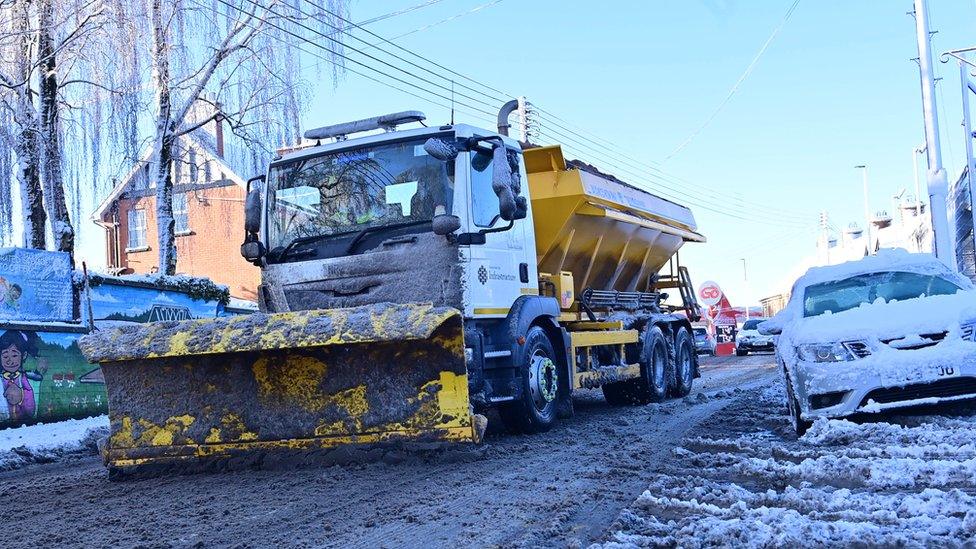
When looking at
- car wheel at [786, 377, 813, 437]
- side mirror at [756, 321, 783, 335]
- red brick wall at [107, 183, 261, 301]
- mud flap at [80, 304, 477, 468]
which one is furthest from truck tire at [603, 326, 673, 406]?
red brick wall at [107, 183, 261, 301]

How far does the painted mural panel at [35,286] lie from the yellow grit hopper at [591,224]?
722cm

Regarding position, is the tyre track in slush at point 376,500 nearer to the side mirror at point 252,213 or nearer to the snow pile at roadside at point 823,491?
the snow pile at roadside at point 823,491

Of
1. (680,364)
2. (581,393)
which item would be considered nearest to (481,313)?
(680,364)

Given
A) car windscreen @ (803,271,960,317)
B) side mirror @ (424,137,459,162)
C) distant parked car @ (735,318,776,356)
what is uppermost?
side mirror @ (424,137,459,162)

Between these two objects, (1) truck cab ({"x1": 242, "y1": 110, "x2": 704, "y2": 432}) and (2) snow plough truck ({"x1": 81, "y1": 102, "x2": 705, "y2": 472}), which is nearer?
(2) snow plough truck ({"x1": 81, "y1": 102, "x2": 705, "y2": 472})

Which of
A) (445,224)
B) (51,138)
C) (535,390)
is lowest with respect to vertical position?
(535,390)

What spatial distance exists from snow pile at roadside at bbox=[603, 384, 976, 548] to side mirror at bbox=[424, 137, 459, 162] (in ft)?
10.4

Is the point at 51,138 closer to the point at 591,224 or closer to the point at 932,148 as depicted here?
the point at 591,224

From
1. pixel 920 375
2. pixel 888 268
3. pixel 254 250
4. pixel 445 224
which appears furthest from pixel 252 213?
pixel 888 268

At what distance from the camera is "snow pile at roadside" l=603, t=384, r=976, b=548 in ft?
14.2

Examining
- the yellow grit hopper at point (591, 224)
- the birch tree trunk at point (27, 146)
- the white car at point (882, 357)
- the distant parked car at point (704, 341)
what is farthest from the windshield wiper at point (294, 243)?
the distant parked car at point (704, 341)

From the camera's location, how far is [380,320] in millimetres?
6887

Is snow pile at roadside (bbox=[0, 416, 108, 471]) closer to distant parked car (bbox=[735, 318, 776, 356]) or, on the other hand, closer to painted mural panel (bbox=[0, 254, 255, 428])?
painted mural panel (bbox=[0, 254, 255, 428])

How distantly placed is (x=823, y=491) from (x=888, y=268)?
444 centimetres
